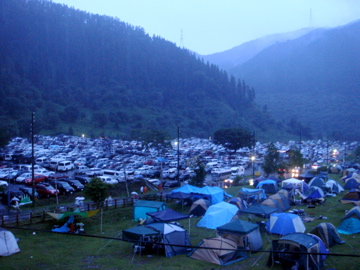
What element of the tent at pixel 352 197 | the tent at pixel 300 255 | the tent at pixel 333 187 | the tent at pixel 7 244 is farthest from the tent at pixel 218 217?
the tent at pixel 333 187

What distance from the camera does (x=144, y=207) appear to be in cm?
1565

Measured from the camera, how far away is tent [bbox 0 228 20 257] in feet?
33.8

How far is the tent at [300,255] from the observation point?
361 inches

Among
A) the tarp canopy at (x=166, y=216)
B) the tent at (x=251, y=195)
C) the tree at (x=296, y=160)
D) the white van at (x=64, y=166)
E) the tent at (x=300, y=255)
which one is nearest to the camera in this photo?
the tent at (x=300, y=255)

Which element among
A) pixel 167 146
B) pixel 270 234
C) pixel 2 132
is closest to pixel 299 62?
pixel 167 146

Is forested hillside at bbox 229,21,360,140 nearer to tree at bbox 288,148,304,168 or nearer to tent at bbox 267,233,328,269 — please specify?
tree at bbox 288,148,304,168

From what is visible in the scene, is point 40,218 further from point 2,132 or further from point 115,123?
point 115,123

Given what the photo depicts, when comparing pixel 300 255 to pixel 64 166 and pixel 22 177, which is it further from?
pixel 64 166

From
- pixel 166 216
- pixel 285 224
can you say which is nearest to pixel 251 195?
pixel 285 224

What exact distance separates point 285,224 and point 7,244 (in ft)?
32.5

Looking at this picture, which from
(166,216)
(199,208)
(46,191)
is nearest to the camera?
(166,216)

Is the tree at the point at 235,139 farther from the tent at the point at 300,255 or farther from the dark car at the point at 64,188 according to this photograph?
the tent at the point at 300,255

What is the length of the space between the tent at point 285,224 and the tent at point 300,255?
2.59 metres

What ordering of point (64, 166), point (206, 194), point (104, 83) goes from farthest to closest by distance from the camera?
point (104, 83) → point (64, 166) → point (206, 194)
